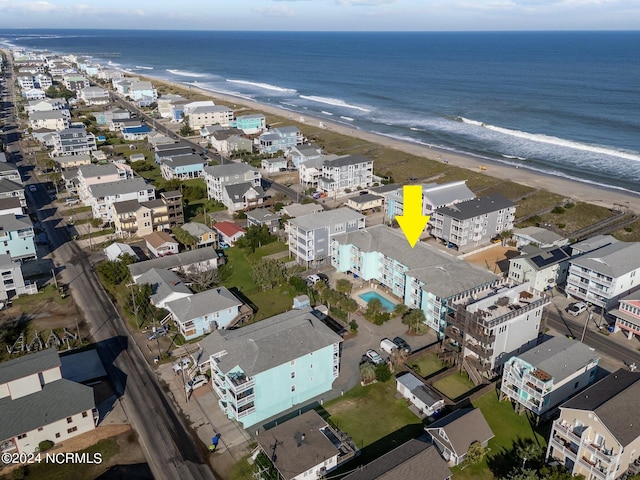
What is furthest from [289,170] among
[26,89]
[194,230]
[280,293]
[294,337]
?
[26,89]

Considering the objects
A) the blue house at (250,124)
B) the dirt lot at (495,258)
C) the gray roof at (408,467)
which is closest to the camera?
the gray roof at (408,467)

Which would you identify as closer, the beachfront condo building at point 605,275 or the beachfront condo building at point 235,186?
the beachfront condo building at point 605,275

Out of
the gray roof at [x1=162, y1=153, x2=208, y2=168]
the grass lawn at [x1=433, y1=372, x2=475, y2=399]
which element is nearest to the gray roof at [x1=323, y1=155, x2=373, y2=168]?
the gray roof at [x1=162, y1=153, x2=208, y2=168]

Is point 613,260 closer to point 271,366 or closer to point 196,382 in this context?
point 271,366

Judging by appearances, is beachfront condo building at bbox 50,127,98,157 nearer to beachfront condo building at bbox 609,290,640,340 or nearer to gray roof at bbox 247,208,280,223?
gray roof at bbox 247,208,280,223

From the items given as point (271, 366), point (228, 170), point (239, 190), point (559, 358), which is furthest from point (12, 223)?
point (559, 358)

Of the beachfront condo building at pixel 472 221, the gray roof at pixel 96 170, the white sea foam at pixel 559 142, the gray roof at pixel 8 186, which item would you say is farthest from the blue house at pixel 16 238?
the white sea foam at pixel 559 142

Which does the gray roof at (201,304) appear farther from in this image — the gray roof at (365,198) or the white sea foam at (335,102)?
the white sea foam at (335,102)
